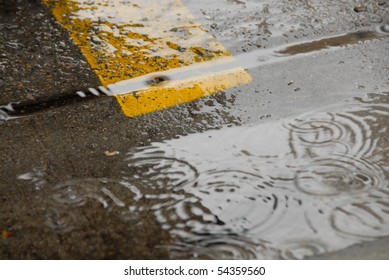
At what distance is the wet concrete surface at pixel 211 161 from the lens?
211 centimetres

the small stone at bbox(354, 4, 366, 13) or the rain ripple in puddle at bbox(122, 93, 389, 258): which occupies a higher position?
the small stone at bbox(354, 4, 366, 13)

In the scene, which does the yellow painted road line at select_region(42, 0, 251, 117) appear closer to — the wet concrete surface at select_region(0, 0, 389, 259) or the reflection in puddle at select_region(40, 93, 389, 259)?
the wet concrete surface at select_region(0, 0, 389, 259)

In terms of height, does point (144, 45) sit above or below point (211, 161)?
above

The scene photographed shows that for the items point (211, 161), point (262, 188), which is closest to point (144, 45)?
point (211, 161)

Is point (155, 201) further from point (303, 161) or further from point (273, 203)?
point (303, 161)

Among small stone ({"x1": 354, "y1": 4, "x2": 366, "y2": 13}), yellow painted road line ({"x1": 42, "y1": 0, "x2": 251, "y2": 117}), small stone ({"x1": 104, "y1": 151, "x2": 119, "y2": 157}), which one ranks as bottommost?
small stone ({"x1": 104, "y1": 151, "x2": 119, "y2": 157})

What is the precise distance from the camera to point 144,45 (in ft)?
10.2

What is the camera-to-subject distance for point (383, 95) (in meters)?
2.76

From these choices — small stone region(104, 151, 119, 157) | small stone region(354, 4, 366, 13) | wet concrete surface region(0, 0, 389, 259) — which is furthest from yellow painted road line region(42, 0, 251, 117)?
small stone region(354, 4, 366, 13)

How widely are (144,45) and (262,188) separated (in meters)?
1.19

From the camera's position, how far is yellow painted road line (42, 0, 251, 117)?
9.27ft

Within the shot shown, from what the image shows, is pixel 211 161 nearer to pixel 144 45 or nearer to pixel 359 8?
pixel 144 45
